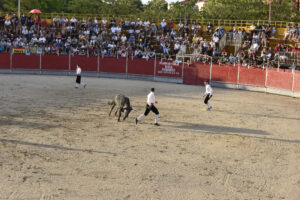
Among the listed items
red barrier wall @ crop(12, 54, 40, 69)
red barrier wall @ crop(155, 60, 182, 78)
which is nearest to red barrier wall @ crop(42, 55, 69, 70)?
red barrier wall @ crop(12, 54, 40, 69)

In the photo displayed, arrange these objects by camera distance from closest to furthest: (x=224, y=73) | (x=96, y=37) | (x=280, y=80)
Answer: (x=280, y=80) → (x=224, y=73) → (x=96, y=37)

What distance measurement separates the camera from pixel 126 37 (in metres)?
35.1

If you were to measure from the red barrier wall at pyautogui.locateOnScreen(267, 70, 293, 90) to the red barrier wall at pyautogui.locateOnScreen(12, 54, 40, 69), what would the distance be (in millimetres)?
18743

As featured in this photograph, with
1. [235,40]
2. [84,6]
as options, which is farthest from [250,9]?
[84,6]

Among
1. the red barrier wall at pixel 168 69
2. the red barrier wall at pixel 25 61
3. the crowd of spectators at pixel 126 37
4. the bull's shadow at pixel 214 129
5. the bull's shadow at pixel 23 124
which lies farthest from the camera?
the red barrier wall at pixel 25 61

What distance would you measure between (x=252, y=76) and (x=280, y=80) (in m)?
2.21

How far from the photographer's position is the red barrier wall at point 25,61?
107ft

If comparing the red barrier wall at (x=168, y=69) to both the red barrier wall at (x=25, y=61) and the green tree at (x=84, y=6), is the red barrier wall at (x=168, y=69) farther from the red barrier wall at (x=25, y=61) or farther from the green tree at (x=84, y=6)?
the green tree at (x=84, y=6)

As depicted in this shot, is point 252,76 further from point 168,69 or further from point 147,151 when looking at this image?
point 147,151

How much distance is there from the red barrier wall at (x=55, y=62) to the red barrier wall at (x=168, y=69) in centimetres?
787

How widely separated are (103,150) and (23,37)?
85.3ft

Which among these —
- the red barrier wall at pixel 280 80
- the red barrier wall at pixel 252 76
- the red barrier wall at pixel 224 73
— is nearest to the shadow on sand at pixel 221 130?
the red barrier wall at pixel 280 80

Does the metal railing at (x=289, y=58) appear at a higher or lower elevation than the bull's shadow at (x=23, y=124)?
higher

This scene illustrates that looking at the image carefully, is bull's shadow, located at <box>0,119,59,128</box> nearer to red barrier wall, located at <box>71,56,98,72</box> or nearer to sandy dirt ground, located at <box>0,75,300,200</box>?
sandy dirt ground, located at <box>0,75,300,200</box>
